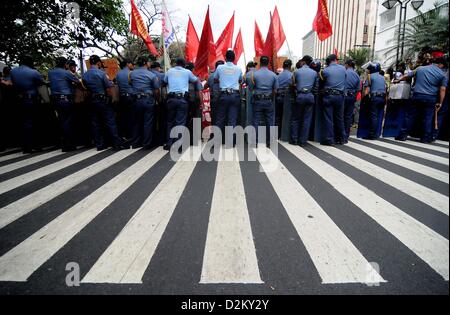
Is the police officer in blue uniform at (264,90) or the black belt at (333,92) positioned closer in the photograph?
the police officer in blue uniform at (264,90)

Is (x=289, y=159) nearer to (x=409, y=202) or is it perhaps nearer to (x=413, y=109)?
(x=409, y=202)

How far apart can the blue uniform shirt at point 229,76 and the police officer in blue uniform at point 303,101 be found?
4.77 ft

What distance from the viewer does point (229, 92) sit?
7.11 metres

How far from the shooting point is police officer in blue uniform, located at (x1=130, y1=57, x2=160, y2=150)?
274 inches

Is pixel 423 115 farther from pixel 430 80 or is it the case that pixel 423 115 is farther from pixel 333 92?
pixel 333 92

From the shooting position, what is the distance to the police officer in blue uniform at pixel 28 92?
672 centimetres

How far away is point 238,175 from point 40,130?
20.4 feet

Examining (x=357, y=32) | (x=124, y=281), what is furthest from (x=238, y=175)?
(x=357, y=32)

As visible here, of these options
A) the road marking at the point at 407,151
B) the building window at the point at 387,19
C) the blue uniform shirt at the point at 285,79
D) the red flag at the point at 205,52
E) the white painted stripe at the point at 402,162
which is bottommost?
the white painted stripe at the point at 402,162

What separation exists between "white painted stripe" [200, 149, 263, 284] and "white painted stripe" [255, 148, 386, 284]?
488mm

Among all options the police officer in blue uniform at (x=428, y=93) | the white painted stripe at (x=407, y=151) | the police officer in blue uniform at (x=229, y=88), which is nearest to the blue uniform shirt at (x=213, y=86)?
the police officer in blue uniform at (x=229, y=88)

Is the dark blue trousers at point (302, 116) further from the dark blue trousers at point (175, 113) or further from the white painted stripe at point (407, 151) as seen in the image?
the dark blue trousers at point (175, 113)

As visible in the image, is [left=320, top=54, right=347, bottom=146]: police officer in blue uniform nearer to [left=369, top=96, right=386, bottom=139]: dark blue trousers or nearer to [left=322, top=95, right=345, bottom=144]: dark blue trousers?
[left=322, top=95, right=345, bottom=144]: dark blue trousers

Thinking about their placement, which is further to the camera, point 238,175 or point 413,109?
point 413,109
